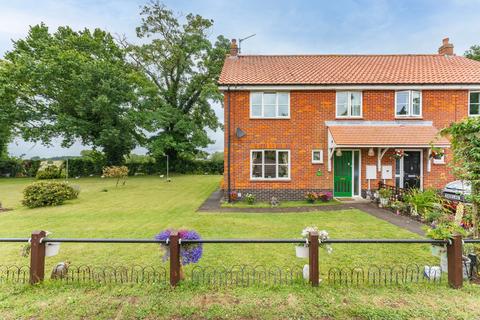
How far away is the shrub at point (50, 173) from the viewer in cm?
2380

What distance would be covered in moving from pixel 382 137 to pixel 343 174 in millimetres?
2674

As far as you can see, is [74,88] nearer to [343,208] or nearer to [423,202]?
[343,208]

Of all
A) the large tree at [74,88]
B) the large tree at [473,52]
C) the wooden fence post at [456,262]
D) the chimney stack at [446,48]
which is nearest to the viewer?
the wooden fence post at [456,262]

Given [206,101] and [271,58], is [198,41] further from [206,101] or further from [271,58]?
[271,58]

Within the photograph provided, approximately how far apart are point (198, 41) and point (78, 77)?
12778 millimetres

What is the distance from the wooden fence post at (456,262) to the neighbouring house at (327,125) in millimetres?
8959

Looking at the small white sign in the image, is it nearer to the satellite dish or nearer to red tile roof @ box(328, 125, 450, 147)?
red tile roof @ box(328, 125, 450, 147)

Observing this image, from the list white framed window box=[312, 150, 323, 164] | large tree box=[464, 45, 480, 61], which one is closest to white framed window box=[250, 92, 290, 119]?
white framed window box=[312, 150, 323, 164]

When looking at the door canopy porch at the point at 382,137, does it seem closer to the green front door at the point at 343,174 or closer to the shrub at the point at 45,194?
the green front door at the point at 343,174

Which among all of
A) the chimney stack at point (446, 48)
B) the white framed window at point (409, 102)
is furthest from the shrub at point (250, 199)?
the chimney stack at point (446, 48)

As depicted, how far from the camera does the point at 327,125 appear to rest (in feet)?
42.7

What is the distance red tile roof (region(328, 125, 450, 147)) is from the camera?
11.7 m

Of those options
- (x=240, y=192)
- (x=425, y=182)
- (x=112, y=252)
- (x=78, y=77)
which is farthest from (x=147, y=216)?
(x=78, y=77)

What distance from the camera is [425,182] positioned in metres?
12.9
